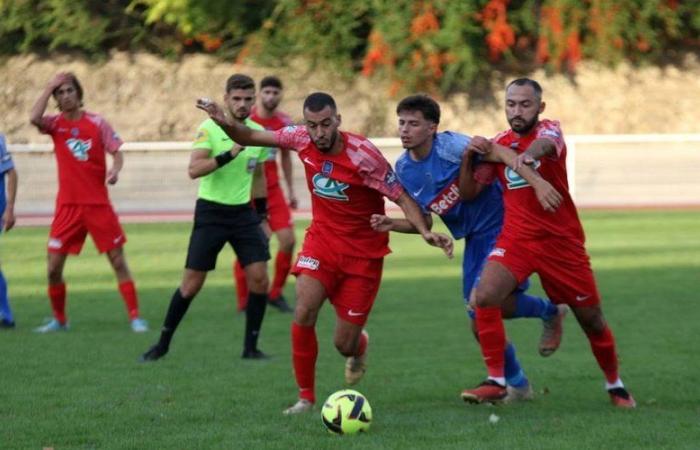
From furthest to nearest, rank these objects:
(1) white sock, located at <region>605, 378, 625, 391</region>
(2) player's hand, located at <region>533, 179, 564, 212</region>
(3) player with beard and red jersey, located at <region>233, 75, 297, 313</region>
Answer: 1. (3) player with beard and red jersey, located at <region>233, 75, 297, 313</region>
2. (1) white sock, located at <region>605, 378, 625, 391</region>
3. (2) player's hand, located at <region>533, 179, 564, 212</region>

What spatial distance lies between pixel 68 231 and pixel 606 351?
5.34 meters

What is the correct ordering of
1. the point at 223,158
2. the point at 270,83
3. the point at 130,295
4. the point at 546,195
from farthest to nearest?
the point at 270,83, the point at 130,295, the point at 223,158, the point at 546,195

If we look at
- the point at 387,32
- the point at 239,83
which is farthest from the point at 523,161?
the point at 387,32

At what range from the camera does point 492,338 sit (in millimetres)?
7312

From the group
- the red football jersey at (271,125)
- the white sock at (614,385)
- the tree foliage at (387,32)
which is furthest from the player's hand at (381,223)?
the tree foliage at (387,32)

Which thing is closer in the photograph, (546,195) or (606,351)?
(546,195)

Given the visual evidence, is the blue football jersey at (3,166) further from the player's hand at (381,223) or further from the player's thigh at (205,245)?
the player's hand at (381,223)

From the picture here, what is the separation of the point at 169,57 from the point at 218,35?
1459mm

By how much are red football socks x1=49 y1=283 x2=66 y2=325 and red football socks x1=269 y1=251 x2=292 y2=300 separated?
231 cm

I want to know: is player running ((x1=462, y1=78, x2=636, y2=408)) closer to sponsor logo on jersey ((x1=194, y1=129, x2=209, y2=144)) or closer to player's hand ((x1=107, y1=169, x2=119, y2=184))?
sponsor logo on jersey ((x1=194, y1=129, x2=209, y2=144))

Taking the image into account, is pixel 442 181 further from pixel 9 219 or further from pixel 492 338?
pixel 9 219

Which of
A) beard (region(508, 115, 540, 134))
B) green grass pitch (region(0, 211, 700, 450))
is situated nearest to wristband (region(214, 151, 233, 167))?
green grass pitch (region(0, 211, 700, 450))

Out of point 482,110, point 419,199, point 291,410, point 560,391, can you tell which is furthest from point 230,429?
point 482,110

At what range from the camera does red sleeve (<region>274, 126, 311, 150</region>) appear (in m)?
7.34
